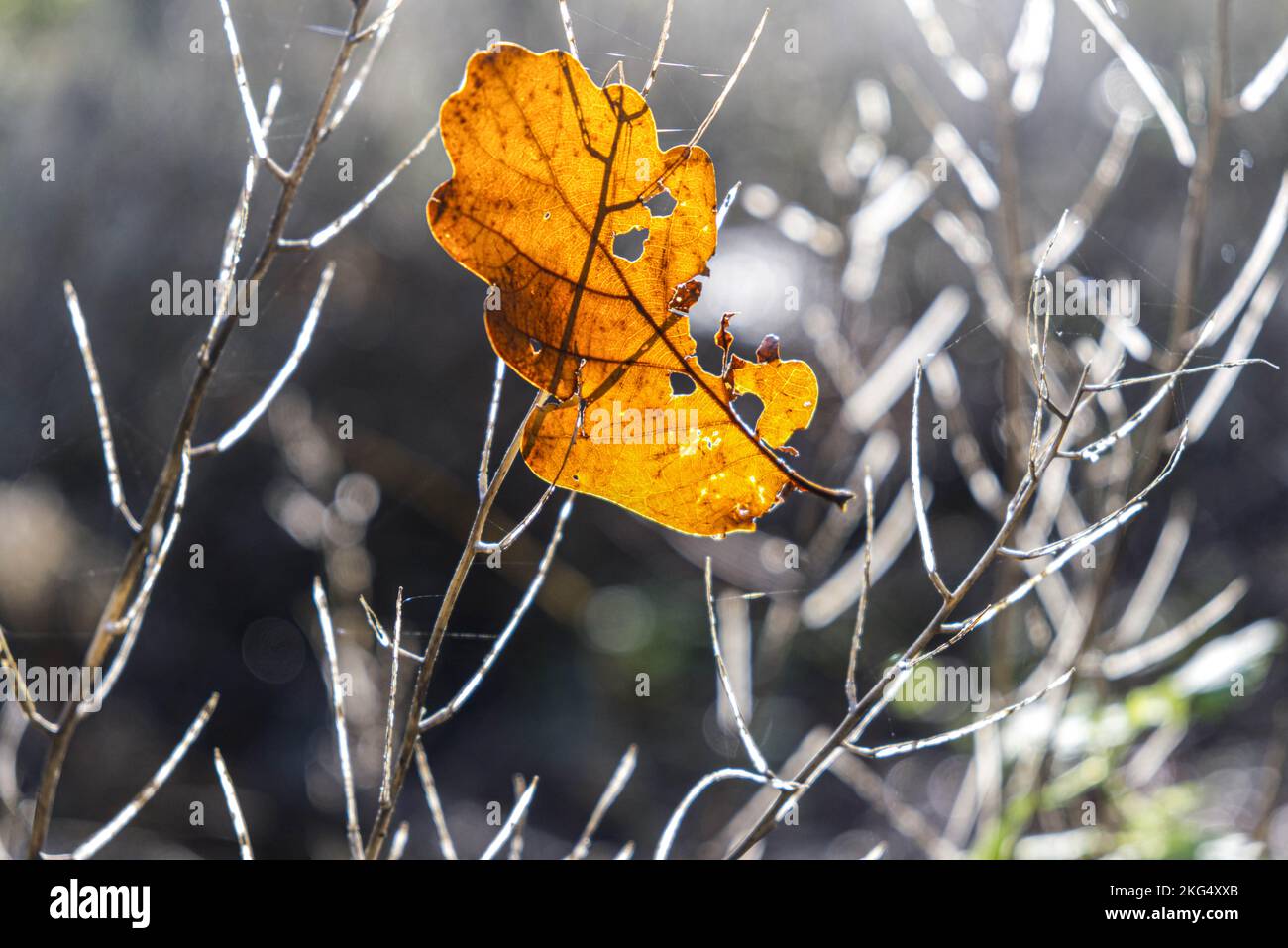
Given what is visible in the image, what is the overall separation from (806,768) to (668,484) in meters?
0.17

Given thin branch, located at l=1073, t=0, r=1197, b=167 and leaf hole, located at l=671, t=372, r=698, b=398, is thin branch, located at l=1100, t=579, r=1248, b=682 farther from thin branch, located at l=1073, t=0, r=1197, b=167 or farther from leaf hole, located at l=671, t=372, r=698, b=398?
leaf hole, located at l=671, t=372, r=698, b=398

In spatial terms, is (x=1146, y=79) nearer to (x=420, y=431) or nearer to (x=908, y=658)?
(x=908, y=658)

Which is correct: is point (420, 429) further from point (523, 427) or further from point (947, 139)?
point (523, 427)

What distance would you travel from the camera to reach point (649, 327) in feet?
1.41

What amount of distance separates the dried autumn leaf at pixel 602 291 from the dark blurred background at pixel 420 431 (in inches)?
73.9

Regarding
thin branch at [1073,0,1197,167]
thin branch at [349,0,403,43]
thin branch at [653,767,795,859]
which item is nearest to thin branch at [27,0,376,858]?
thin branch at [349,0,403,43]

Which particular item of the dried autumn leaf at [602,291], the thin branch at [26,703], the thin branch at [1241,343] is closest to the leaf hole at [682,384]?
the dried autumn leaf at [602,291]

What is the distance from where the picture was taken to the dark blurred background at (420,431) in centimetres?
251

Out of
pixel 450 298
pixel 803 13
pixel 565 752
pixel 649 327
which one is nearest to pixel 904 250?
pixel 803 13

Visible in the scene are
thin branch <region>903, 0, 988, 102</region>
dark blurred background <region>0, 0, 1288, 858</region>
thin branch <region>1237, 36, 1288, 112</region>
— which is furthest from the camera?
dark blurred background <region>0, 0, 1288, 858</region>

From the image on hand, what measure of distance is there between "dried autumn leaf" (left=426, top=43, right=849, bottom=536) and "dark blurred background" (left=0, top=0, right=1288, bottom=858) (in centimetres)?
188

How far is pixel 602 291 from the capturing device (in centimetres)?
42

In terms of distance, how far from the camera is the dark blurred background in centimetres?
251

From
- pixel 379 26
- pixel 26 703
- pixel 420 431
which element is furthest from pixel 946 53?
pixel 420 431
